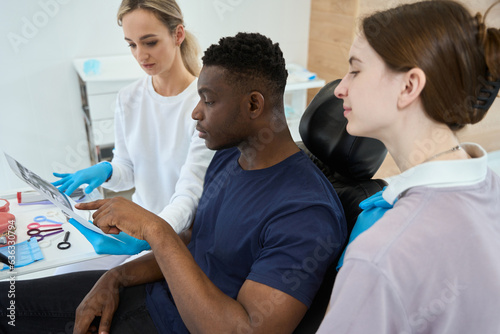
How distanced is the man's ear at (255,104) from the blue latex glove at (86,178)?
66 cm

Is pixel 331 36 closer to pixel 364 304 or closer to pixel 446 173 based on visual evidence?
pixel 446 173

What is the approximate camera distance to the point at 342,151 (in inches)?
47.3

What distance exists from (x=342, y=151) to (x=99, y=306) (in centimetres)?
77

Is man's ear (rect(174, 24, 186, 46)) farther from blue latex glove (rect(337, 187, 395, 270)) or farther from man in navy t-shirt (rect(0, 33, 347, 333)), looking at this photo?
blue latex glove (rect(337, 187, 395, 270))

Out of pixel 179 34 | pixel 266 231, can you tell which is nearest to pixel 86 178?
pixel 179 34

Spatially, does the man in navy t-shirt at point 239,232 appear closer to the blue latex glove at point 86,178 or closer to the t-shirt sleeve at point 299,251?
the t-shirt sleeve at point 299,251

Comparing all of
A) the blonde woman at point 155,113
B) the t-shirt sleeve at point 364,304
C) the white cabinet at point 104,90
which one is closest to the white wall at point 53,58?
the white cabinet at point 104,90

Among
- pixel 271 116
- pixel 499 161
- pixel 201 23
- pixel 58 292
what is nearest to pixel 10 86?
pixel 201 23

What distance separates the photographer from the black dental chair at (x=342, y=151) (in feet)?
3.91

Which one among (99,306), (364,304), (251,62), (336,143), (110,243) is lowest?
(99,306)

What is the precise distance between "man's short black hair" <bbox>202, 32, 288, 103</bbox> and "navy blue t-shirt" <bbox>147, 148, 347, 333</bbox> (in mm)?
205

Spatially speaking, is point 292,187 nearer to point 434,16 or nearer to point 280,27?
point 434,16

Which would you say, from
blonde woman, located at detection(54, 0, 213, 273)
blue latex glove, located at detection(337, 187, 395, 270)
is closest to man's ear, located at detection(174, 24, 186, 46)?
blonde woman, located at detection(54, 0, 213, 273)

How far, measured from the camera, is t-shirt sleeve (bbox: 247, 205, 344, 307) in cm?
91
